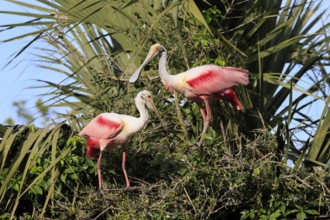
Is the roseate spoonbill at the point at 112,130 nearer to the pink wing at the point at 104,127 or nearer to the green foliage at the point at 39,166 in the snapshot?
the pink wing at the point at 104,127

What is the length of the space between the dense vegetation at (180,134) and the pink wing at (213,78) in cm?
20

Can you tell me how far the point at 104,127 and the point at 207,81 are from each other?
899 millimetres

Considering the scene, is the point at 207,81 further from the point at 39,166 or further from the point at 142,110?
the point at 39,166

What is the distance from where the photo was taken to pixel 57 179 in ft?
25.0

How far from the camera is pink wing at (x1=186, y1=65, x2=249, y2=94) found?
7863 mm

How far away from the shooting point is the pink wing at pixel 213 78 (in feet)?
25.8

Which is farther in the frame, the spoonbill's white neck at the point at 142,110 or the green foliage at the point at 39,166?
the spoonbill's white neck at the point at 142,110

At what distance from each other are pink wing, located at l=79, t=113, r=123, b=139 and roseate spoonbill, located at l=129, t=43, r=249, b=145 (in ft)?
1.53

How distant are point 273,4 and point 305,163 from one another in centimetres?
235

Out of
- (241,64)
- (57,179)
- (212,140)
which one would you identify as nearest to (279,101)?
(241,64)

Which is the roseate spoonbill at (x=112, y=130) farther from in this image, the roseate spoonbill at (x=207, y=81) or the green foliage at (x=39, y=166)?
the roseate spoonbill at (x=207, y=81)

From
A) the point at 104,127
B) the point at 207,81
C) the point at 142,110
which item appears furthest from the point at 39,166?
the point at 207,81

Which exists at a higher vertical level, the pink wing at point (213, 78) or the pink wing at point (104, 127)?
the pink wing at point (104, 127)

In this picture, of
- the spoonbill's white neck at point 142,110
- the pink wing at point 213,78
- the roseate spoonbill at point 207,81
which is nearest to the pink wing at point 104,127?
the spoonbill's white neck at point 142,110
